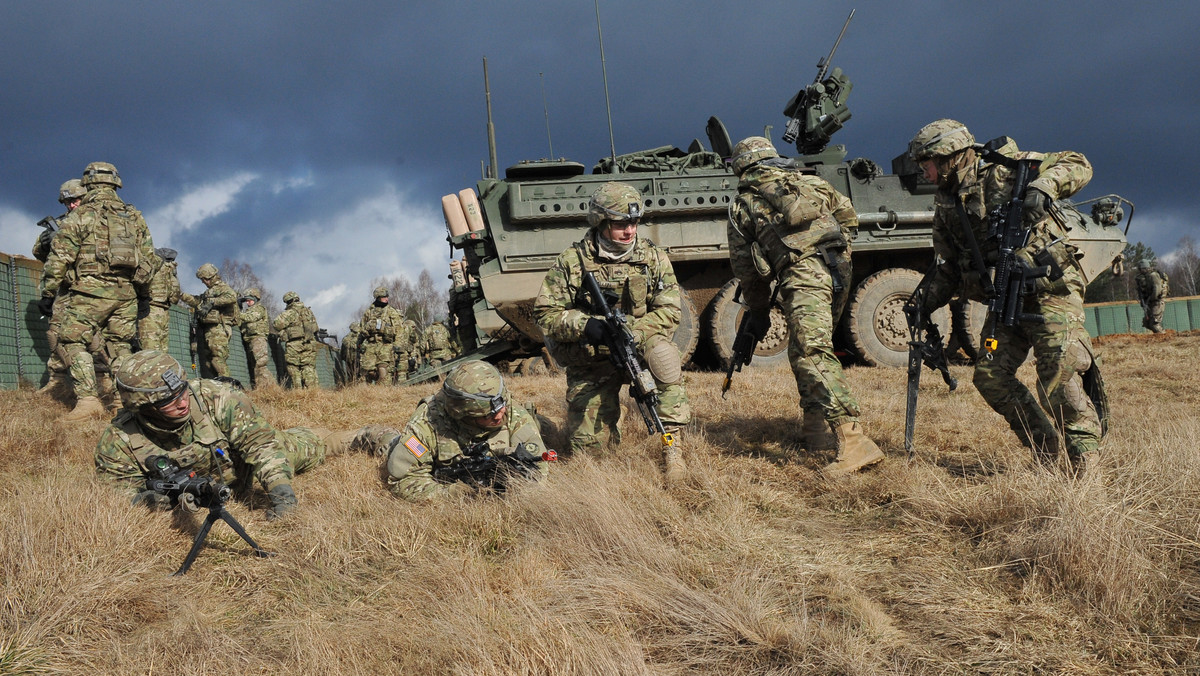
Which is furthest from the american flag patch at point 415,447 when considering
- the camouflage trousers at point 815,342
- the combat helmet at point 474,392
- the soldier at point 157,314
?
the soldier at point 157,314

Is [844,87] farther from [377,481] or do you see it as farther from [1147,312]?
[1147,312]

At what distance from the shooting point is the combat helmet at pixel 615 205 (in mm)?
4773

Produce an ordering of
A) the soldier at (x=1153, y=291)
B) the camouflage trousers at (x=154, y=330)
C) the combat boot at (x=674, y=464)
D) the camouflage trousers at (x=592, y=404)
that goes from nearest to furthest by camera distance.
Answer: the combat boot at (x=674, y=464) → the camouflage trousers at (x=592, y=404) → the camouflage trousers at (x=154, y=330) → the soldier at (x=1153, y=291)

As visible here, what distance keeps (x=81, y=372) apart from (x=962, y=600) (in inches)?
285

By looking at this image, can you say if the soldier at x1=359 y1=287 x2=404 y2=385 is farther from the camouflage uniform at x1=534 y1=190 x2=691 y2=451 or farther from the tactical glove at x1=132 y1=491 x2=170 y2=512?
the tactical glove at x1=132 y1=491 x2=170 y2=512

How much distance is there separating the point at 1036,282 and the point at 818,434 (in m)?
1.39

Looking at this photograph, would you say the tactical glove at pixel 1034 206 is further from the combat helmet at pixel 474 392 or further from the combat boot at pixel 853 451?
the combat helmet at pixel 474 392

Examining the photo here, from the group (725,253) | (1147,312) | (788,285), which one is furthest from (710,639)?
(1147,312)

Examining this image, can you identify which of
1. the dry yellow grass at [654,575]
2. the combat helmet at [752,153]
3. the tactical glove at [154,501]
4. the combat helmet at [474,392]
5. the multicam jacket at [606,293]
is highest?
the combat helmet at [752,153]

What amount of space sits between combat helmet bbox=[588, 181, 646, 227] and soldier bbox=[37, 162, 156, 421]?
15.8 feet

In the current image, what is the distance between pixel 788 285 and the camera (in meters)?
4.67

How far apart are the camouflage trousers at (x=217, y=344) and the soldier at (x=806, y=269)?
998 centimetres

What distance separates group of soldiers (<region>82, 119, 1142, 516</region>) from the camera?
387 cm

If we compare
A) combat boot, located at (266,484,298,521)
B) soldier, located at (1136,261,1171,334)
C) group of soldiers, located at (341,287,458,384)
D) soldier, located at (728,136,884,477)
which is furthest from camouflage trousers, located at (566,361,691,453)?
soldier, located at (1136,261,1171,334)
